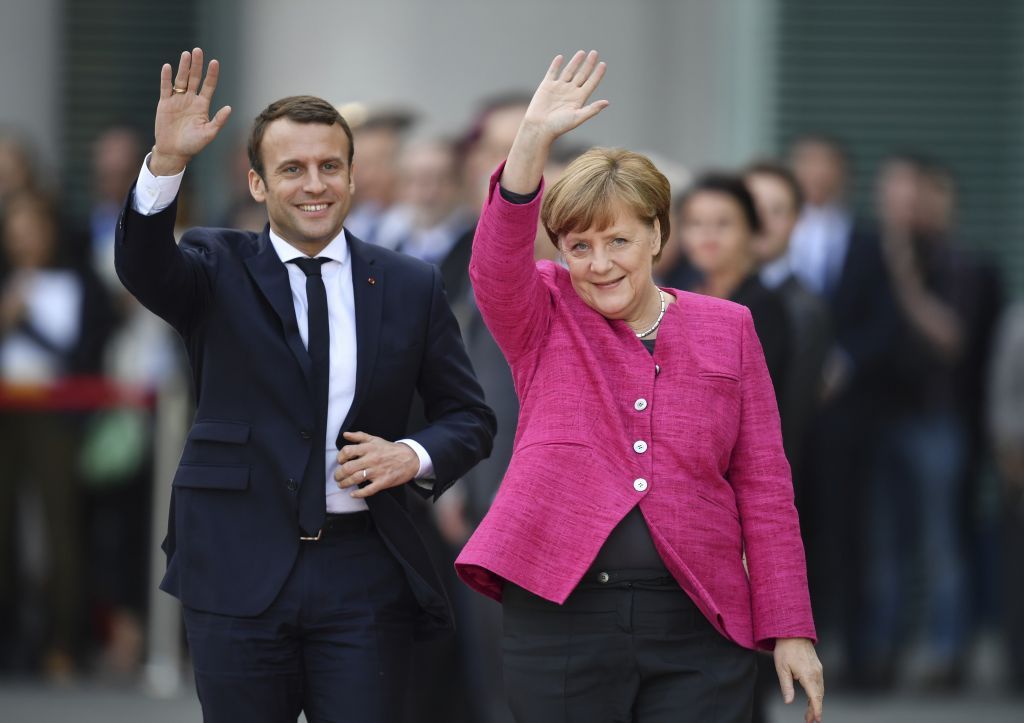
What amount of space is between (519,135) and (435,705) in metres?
3.23

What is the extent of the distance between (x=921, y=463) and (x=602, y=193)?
521 cm

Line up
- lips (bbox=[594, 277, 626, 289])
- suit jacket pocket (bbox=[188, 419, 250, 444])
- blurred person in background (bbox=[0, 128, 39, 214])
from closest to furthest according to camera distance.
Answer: lips (bbox=[594, 277, 626, 289])
suit jacket pocket (bbox=[188, 419, 250, 444])
blurred person in background (bbox=[0, 128, 39, 214])

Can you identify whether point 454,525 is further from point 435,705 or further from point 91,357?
point 91,357

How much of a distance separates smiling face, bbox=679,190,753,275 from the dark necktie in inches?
72.8

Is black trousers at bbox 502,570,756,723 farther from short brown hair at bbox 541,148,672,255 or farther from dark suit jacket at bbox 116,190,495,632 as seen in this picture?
short brown hair at bbox 541,148,672,255

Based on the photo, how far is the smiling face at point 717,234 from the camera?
5.80 meters

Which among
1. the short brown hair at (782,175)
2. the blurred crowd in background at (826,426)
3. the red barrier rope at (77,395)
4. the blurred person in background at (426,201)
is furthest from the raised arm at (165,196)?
the red barrier rope at (77,395)

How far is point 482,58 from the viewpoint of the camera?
33.0 ft

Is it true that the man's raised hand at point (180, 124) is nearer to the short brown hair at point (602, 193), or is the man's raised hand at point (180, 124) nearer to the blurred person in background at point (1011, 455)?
the short brown hair at point (602, 193)

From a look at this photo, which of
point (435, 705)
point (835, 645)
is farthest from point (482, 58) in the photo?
point (435, 705)

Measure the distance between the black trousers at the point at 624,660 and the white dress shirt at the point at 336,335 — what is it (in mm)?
489

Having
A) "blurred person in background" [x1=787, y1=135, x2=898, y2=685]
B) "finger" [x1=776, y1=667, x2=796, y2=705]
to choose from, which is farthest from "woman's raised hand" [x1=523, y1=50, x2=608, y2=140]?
"blurred person in background" [x1=787, y1=135, x2=898, y2=685]

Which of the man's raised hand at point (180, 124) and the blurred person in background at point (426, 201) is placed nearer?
the man's raised hand at point (180, 124)

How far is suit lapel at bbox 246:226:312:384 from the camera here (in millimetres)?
4168
